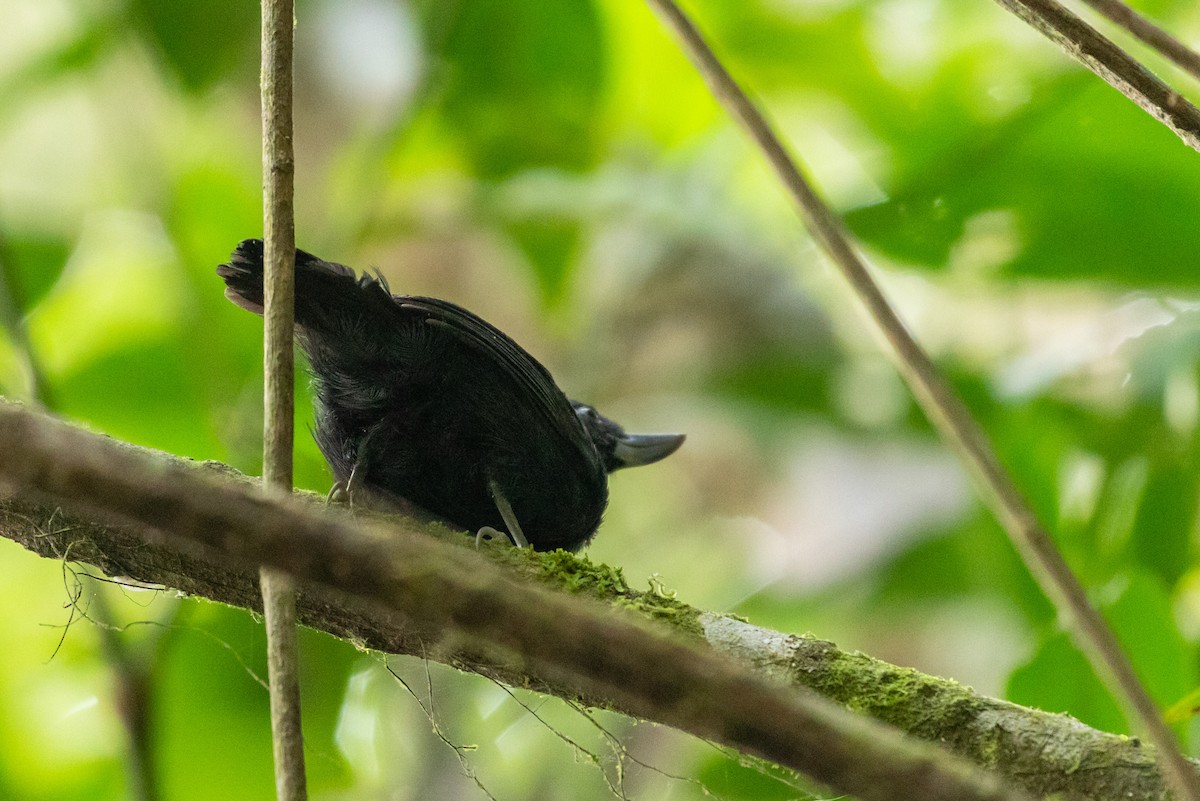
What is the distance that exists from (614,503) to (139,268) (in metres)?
3.16

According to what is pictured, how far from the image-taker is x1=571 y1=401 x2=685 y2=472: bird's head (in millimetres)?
3025

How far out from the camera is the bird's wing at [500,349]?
229 centimetres

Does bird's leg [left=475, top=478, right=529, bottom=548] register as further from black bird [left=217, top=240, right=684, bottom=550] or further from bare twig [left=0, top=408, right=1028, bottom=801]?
bare twig [left=0, top=408, right=1028, bottom=801]

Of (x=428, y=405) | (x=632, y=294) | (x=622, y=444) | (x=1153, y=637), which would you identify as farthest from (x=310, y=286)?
(x=632, y=294)

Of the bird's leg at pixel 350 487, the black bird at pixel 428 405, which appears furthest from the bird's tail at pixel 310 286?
the bird's leg at pixel 350 487

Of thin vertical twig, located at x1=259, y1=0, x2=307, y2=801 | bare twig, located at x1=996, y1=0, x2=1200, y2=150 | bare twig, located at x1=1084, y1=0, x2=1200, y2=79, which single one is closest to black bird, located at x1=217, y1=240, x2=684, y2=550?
thin vertical twig, located at x1=259, y1=0, x2=307, y2=801

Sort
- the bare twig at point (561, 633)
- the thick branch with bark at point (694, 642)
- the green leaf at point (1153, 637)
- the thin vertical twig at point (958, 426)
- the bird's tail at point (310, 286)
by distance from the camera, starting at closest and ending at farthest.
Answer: the bare twig at point (561, 633)
the thin vertical twig at point (958, 426)
the thick branch with bark at point (694, 642)
the bird's tail at point (310, 286)
the green leaf at point (1153, 637)

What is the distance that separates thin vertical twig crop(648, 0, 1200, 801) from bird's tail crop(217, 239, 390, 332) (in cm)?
92

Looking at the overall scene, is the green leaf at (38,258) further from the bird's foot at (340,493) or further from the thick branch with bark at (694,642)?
the thick branch with bark at (694,642)

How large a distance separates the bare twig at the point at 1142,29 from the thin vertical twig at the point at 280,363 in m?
0.93

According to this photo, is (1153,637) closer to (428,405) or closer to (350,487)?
(428,405)

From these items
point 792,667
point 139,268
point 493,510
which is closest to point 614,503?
point 139,268

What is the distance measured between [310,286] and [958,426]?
138cm

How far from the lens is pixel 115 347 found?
135 inches
